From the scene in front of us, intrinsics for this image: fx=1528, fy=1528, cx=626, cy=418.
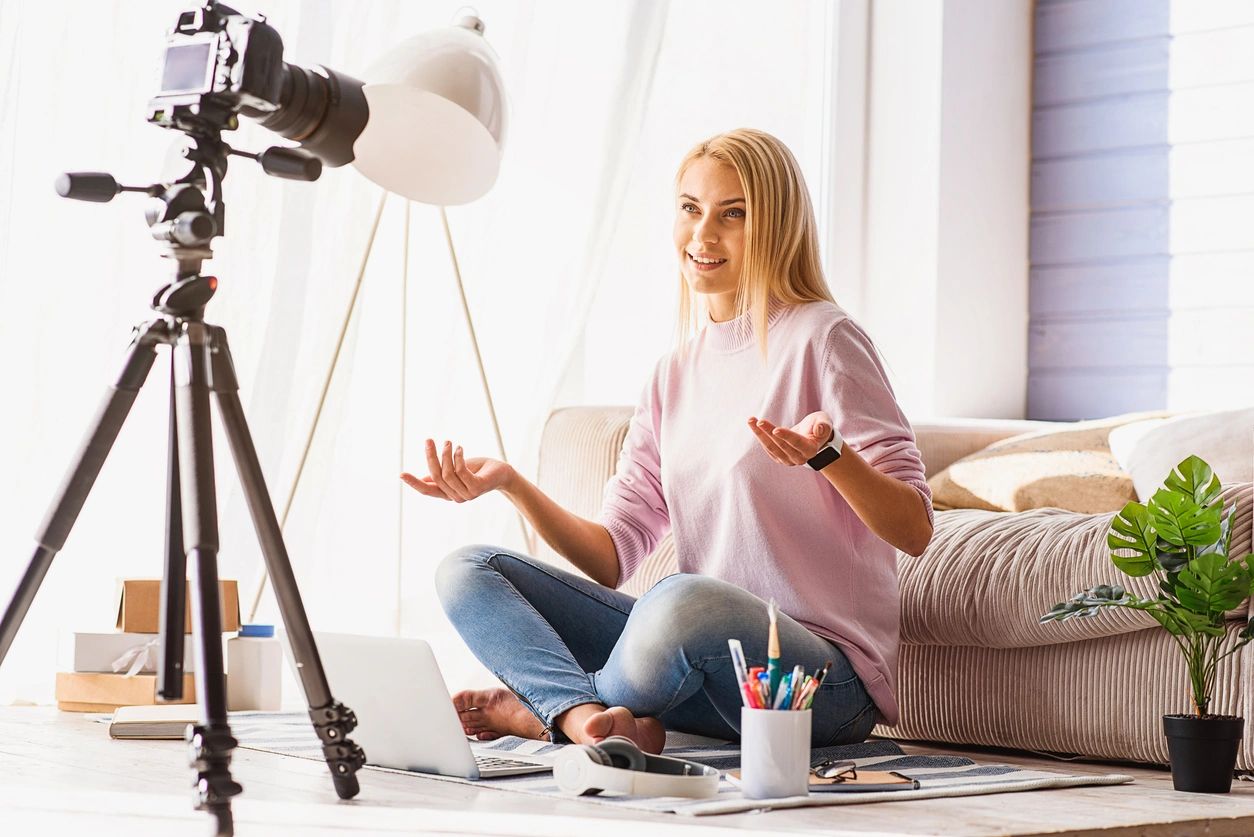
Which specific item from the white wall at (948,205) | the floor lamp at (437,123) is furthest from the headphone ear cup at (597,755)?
the white wall at (948,205)


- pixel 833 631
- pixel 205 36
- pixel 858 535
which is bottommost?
pixel 833 631

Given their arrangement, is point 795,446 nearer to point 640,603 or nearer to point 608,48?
point 640,603

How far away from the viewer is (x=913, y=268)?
3936mm

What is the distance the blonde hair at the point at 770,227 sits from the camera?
2168mm

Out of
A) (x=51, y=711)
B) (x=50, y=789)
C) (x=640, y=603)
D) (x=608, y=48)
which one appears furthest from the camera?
(x=608, y=48)

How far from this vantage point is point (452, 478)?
2.02 meters

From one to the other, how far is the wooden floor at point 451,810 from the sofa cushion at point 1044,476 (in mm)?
907

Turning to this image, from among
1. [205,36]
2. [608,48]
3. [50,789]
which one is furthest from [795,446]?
[608,48]

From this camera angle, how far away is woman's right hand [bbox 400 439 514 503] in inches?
78.6

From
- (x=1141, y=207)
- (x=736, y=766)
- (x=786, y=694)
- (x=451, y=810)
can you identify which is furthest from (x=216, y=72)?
(x=1141, y=207)

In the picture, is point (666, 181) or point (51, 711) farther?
point (666, 181)

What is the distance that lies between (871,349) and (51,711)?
4.77 feet

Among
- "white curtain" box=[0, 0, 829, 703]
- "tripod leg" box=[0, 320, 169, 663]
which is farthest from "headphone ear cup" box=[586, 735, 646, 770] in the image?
"white curtain" box=[0, 0, 829, 703]

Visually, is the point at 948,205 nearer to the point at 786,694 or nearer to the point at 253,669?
the point at 253,669
